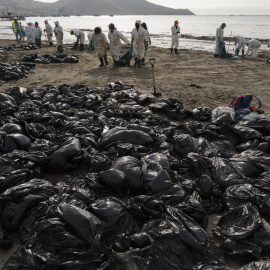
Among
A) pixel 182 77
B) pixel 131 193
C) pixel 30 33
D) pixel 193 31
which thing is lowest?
pixel 131 193

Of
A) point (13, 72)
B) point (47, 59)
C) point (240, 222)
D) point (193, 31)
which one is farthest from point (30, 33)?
point (193, 31)

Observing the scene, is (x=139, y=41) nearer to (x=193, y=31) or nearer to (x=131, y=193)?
(x=131, y=193)

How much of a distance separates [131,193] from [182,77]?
20.6 feet

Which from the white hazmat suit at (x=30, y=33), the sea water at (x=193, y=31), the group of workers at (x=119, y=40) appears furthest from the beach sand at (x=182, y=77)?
the sea water at (x=193, y=31)

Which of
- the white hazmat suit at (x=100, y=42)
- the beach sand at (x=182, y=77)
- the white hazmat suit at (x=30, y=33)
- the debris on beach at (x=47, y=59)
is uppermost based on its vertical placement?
the white hazmat suit at (x=30, y=33)

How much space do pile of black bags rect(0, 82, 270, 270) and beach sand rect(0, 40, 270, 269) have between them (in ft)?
7.54

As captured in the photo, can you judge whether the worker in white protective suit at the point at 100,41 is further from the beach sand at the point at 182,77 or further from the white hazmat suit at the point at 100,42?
the beach sand at the point at 182,77

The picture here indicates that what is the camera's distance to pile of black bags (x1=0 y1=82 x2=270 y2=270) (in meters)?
1.84

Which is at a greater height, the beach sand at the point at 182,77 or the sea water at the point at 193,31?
the sea water at the point at 193,31

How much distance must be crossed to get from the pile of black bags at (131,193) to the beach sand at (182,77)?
90.5 inches

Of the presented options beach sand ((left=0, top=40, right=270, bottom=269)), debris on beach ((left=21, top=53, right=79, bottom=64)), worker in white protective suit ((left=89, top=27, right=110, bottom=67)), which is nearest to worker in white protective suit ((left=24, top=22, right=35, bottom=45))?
beach sand ((left=0, top=40, right=270, bottom=269))

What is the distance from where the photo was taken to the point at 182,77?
8047 mm

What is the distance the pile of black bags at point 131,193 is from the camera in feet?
6.02

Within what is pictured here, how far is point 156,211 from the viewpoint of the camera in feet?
7.06
